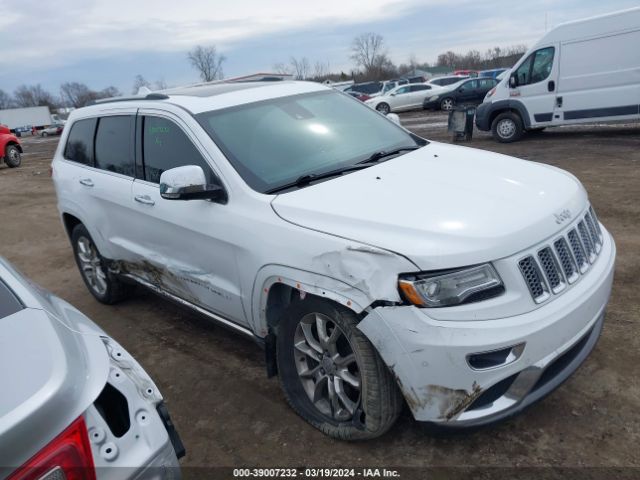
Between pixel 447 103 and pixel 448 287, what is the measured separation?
75.7ft

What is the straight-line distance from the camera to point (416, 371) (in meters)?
2.21

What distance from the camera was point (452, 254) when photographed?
219 centimetres

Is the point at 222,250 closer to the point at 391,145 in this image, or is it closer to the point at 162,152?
the point at 162,152

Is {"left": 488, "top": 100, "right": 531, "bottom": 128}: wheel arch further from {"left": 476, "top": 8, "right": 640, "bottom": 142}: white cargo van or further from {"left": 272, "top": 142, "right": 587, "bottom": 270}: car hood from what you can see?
{"left": 272, "top": 142, "right": 587, "bottom": 270}: car hood

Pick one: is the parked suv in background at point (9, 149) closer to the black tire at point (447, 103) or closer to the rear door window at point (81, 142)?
the rear door window at point (81, 142)

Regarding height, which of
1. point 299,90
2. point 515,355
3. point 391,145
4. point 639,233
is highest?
point 299,90

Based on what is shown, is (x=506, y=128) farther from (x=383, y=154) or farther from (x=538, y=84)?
(x=383, y=154)

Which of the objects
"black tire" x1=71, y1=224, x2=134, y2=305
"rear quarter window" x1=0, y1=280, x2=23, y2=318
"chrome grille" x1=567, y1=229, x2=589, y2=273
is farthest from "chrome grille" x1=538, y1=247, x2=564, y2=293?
"black tire" x1=71, y1=224, x2=134, y2=305

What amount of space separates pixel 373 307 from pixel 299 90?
7.34ft

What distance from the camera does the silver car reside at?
4.42 feet

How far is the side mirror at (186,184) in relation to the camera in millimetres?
2865

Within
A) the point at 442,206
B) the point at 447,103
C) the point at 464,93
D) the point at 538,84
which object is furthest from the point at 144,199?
the point at 447,103

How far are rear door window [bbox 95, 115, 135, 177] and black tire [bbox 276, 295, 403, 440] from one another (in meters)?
1.97

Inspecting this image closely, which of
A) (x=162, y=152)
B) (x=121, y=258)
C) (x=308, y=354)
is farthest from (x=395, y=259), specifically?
(x=121, y=258)
